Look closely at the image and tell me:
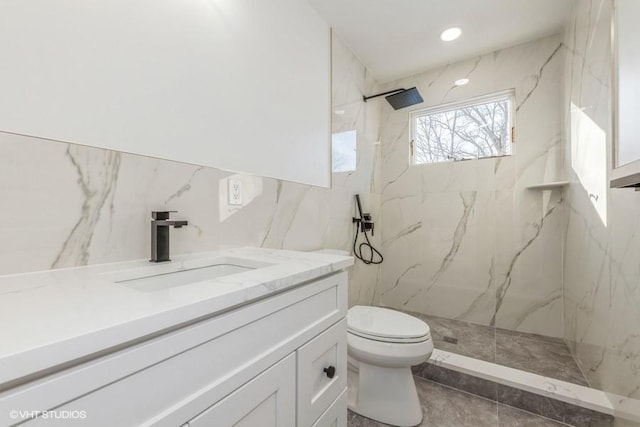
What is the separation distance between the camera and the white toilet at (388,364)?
1.36 m

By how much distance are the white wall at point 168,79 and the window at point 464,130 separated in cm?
140

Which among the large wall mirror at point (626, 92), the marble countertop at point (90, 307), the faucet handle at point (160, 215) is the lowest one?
the marble countertop at point (90, 307)

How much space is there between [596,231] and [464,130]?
1.33 m

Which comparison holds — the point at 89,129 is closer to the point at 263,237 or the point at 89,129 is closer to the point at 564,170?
the point at 263,237

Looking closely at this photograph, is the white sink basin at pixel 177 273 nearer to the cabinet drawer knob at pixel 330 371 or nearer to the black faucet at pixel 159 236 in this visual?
the black faucet at pixel 159 236

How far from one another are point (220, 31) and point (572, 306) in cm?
267

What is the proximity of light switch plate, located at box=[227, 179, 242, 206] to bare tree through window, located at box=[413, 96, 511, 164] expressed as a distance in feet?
6.44

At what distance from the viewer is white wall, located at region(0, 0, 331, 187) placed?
28.8 inches

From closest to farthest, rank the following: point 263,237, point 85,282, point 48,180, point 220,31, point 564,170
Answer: point 85,282, point 48,180, point 220,31, point 263,237, point 564,170

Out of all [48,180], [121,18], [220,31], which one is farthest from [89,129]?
[220,31]

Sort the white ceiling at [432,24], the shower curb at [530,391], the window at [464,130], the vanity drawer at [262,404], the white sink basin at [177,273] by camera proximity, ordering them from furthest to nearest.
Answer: the window at [464,130]
the white ceiling at [432,24]
the shower curb at [530,391]
the white sink basin at [177,273]
the vanity drawer at [262,404]

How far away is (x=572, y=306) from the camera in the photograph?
1885 millimetres

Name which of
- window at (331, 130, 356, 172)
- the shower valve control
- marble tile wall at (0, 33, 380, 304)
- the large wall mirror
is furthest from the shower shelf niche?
marble tile wall at (0, 33, 380, 304)

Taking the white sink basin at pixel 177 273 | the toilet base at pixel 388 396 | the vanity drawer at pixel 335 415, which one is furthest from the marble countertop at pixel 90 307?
the toilet base at pixel 388 396
